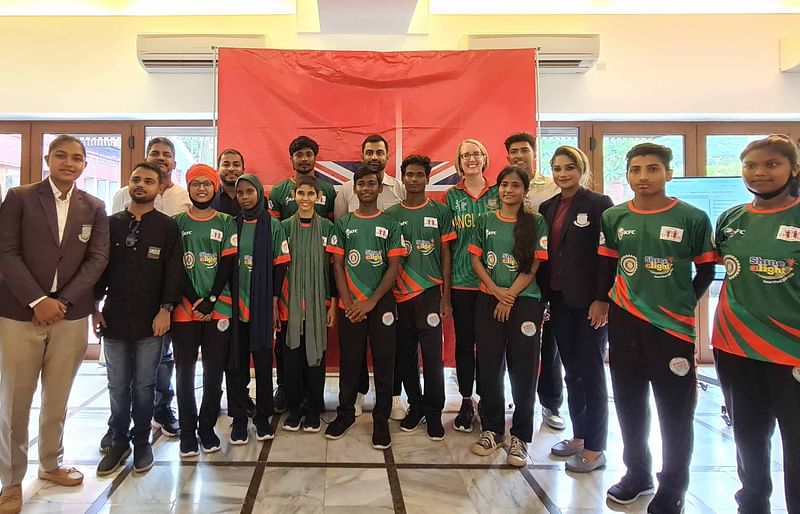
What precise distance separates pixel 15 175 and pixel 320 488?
13.6ft

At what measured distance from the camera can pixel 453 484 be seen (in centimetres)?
215

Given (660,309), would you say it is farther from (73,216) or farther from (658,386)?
(73,216)

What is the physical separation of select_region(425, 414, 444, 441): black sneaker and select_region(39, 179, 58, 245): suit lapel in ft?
6.81

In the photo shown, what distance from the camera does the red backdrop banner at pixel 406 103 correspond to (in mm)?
3566

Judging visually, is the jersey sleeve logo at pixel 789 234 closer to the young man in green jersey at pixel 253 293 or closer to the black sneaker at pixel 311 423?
the young man in green jersey at pixel 253 293

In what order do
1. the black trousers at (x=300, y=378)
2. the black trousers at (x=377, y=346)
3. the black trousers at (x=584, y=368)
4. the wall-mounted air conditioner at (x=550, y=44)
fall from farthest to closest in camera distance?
the wall-mounted air conditioner at (x=550, y=44) < the black trousers at (x=300, y=378) < the black trousers at (x=377, y=346) < the black trousers at (x=584, y=368)

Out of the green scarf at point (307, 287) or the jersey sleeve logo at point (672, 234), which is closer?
the jersey sleeve logo at point (672, 234)

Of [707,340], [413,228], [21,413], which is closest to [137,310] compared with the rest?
[21,413]

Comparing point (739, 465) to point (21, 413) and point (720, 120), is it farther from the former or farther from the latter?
point (720, 120)

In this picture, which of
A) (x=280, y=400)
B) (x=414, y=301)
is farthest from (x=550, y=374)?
(x=280, y=400)

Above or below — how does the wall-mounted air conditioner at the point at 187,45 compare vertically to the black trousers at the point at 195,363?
above

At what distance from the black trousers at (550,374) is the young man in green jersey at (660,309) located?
0.91 meters

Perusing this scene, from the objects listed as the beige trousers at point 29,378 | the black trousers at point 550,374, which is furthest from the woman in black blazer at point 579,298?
the beige trousers at point 29,378

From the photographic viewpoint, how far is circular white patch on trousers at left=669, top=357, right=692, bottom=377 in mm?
1772
